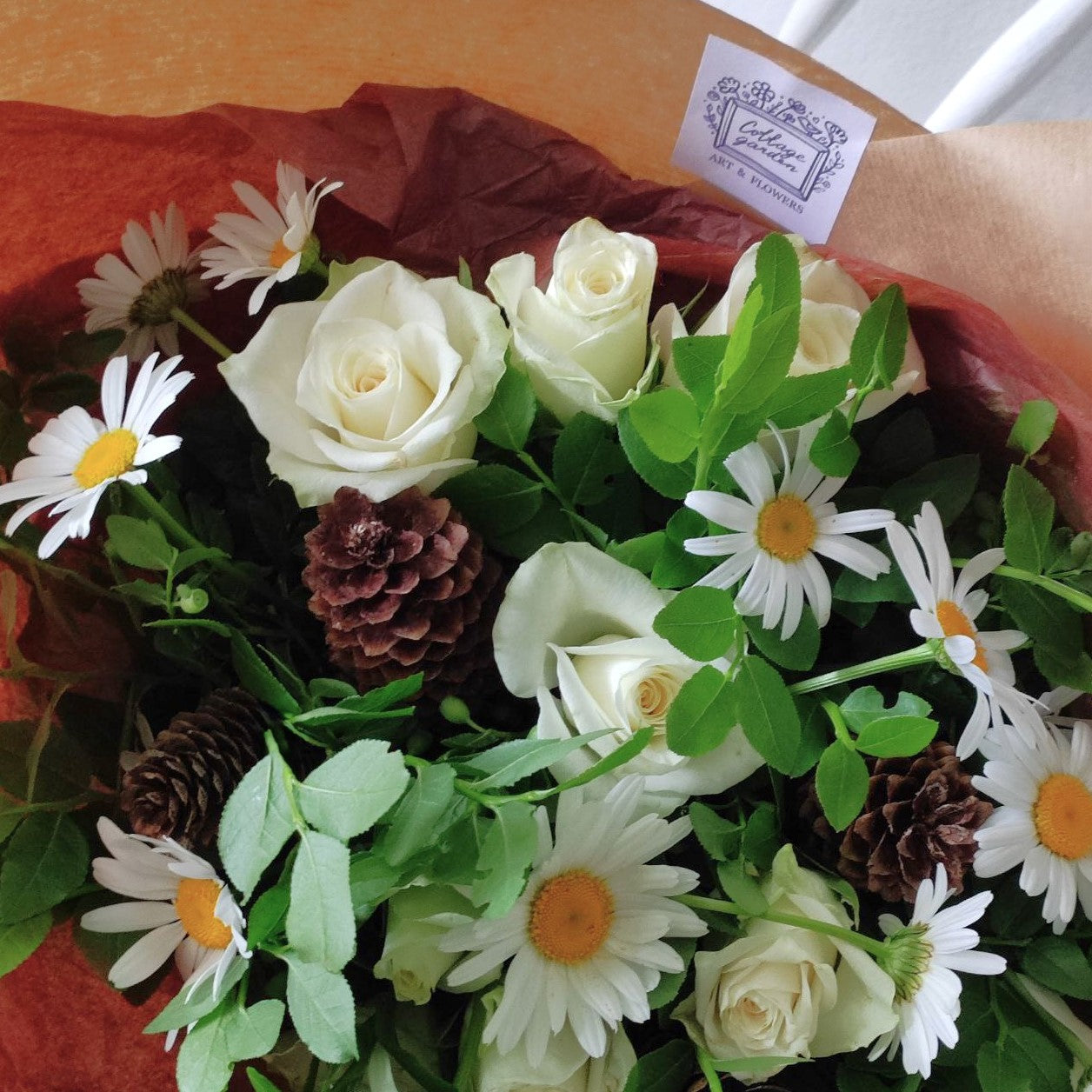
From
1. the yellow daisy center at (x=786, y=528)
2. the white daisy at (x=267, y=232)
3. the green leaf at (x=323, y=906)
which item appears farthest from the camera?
the white daisy at (x=267, y=232)

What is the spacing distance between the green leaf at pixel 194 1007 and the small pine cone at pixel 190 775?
7 centimetres

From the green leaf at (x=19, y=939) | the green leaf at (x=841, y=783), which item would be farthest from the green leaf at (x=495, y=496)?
the green leaf at (x=19, y=939)

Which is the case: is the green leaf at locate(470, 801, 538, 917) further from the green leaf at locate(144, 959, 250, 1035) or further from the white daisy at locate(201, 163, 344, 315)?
the white daisy at locate(201, 163, 344, 315)

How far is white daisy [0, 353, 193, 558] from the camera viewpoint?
1.72 feet

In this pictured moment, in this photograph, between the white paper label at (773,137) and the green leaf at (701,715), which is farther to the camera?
the white paper label at (773,137)

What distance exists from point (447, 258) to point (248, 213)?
0.47 feet

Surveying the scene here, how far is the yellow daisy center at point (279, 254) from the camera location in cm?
70

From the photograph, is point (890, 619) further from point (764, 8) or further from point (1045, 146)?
point (764, 8)

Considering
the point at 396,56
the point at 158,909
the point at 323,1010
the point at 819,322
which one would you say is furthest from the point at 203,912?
the point at 396,56

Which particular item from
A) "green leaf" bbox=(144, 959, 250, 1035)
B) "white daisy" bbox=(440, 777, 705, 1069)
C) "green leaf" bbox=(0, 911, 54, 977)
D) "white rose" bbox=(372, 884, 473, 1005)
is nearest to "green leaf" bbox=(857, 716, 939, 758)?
"white daisy" bbox=(440, 777, 705, 1069)

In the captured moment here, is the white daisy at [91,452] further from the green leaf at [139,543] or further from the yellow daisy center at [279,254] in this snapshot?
the yellow daisy center at [279,254]

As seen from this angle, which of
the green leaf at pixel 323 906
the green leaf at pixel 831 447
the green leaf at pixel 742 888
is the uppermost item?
the green leaf at pixel 831 447

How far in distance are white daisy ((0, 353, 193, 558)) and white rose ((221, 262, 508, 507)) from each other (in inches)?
1.8

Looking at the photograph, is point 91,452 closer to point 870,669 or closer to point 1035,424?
point 870,669
